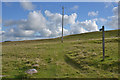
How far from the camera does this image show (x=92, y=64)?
17.2 metres

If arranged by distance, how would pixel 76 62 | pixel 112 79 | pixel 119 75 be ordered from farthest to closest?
pixel 76 62 < pixel 119 75 < pixel 112 79

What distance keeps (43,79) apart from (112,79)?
289 inches

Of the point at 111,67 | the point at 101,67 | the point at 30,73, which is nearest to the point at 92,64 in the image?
the point at 101,67

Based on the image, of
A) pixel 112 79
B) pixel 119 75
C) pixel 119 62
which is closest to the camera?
pixel 112 79

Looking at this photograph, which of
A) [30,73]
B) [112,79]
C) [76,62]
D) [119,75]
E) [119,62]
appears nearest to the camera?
[112,79]

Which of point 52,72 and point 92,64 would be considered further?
point 92,64

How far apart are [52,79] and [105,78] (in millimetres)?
5675

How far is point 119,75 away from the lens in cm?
1302

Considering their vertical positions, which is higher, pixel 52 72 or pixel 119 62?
pixel 119 62

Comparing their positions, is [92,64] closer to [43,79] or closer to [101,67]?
[101,67]

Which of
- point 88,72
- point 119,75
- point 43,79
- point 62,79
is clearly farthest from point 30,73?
point 119,75

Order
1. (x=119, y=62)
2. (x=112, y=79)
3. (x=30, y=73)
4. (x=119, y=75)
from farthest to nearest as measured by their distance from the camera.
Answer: (x=119, y=62), (x=30, y=73), (x=119, y=75), (x=112, y=79)

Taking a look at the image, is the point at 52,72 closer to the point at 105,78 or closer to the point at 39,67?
the point at 39,67

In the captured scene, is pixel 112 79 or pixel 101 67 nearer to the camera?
pixel 112 79
